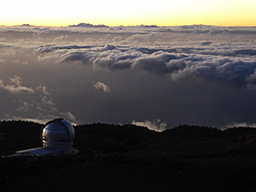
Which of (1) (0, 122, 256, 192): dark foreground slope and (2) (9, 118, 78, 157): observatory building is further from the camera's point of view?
(2) (9, 118, 78, 157): observatory building

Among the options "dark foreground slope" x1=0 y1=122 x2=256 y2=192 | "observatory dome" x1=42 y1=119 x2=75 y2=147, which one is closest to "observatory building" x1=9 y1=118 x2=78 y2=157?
"observatory dome" x1=42 y1=119 x2=75 y2=147

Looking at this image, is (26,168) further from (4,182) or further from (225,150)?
(225,150)

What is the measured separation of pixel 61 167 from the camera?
42.1 m

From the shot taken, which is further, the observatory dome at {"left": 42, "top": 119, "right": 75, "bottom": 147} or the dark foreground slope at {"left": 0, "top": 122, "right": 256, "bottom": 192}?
the observatory dome at {"left": 42, "top": 119, "right": 75, "bottom": 147}

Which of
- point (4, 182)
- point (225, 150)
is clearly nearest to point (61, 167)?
point (4, 182)

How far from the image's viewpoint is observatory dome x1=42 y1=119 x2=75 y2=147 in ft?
164

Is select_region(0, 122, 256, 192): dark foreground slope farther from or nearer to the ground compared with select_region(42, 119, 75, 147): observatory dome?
nearer to the ground

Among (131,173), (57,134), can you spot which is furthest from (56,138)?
(131,173)

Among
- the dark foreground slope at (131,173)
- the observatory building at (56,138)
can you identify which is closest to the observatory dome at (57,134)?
the observatory building at (56,138)

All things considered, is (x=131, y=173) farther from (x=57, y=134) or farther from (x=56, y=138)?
(x=56, y=138)

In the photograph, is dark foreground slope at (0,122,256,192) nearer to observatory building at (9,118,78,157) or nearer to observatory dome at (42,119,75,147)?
observatory building at (9,118,78,157)

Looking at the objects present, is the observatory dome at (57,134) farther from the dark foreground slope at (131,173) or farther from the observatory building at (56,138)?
the dark foreground slope at (131,173)

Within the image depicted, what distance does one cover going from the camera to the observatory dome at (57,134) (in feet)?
164

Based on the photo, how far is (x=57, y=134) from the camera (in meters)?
50.0
